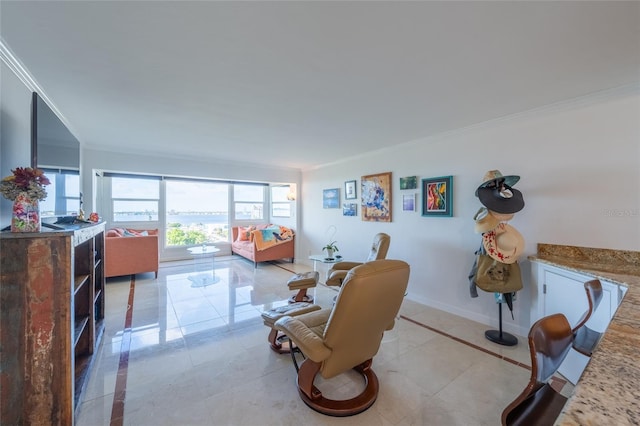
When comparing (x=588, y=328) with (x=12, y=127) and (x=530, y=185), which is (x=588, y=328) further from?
(x=12, y=127)

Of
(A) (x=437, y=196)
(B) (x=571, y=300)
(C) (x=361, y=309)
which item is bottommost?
(B) (x=571, y=300)

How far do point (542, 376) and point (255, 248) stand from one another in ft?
16.8

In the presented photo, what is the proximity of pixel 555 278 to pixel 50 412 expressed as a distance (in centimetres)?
359

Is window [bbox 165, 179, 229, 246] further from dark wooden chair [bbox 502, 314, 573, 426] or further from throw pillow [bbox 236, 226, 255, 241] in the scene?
dark wooden chair [bbox 502, 314, 573, 426]

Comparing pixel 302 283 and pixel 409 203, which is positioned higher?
pixel 409 203

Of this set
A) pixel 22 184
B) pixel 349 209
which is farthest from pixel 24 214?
pixel 349 209

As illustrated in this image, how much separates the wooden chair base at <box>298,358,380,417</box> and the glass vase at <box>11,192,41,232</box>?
72.6 inches

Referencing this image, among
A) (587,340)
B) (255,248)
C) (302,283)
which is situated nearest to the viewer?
(587,340)

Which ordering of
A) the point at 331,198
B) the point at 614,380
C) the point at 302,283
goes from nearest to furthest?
the point at 614,380
the point at 302,283
the point at 331,198

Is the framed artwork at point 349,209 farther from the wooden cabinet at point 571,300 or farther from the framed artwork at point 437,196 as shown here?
the wooden cabinet at point 571,300

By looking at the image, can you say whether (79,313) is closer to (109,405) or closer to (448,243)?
(109,405)

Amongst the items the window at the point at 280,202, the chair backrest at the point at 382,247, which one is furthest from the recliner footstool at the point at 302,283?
the window at the point at 280,202

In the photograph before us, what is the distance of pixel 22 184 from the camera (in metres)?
1.39

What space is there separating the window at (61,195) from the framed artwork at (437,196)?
3.83m
